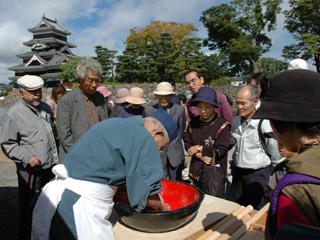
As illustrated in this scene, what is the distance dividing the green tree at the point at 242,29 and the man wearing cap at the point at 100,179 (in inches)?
1107

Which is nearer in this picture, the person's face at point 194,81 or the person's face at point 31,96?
the person's face at point 31,96

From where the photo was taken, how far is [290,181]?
833 mm

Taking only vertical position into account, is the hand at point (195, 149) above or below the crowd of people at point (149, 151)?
below

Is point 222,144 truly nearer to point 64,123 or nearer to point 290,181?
point 64,123

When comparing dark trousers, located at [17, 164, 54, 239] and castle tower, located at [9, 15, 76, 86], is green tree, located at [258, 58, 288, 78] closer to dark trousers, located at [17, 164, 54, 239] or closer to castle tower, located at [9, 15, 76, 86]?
castle tower, located at [9, 15, 76, 86]

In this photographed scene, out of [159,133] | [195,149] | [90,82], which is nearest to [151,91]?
[90,82]

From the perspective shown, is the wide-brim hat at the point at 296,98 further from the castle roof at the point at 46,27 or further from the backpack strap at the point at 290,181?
the castle roof at the point at 46,27

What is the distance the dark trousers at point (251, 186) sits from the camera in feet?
8.63

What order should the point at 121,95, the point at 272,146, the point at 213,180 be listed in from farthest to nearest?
the point at 121,95 < the point at 213,180 < the point at 272,146

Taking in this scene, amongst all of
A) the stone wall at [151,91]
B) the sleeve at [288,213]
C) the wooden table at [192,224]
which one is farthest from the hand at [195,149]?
the stone wall at [151,91]

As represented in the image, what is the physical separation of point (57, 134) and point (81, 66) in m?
0.74

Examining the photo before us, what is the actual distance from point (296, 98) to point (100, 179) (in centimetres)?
95

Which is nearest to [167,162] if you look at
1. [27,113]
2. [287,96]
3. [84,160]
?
[27,113]

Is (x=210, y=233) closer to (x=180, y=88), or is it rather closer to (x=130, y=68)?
(x=180, y=88)
